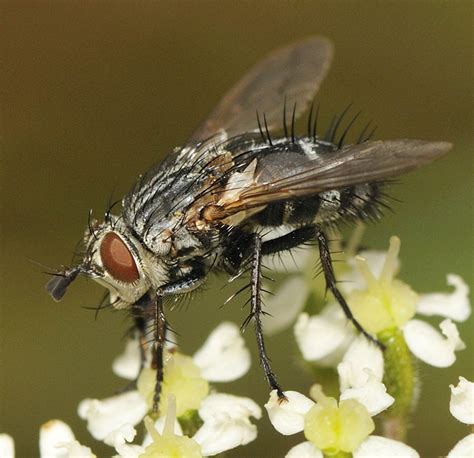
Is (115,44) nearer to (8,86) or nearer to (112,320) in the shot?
(8,86)

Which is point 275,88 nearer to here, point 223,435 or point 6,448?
point 223,435

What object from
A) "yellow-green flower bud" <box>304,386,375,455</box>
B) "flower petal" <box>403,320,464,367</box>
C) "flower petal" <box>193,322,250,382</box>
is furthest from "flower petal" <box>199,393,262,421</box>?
"flower petal" <box>403,320,464,367</box>

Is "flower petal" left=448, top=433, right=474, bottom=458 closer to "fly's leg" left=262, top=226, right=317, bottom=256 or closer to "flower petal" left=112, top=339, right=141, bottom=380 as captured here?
"fly's leg" left=262, top=226, right=317, bottom=256

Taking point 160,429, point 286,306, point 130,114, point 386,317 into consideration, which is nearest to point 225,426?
point 160,429

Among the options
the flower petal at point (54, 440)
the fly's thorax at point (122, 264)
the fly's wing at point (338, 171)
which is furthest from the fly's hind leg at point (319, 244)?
the flower petal at point (54, 440)

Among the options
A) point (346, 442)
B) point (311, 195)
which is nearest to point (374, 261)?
point (311, 195)

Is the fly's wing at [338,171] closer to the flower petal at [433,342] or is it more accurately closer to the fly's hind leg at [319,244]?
the fly's hind leg at [319,244]
